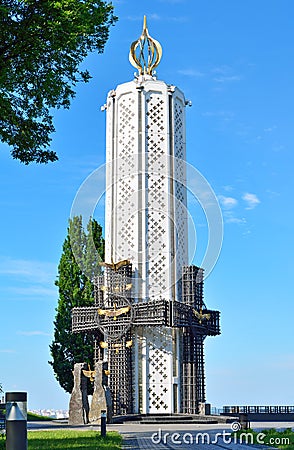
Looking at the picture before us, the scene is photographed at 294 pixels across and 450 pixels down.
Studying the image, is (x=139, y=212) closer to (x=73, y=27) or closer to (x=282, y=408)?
(x=282, y=408)

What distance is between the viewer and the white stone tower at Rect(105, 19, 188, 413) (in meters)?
28.4

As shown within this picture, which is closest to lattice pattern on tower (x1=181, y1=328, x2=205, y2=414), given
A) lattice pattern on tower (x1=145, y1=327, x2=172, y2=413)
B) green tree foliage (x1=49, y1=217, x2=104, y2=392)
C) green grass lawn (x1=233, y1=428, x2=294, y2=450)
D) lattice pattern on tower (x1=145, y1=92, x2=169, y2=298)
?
lattice pattern on tower (x1=145, y1=327, x2=172, y2=413)

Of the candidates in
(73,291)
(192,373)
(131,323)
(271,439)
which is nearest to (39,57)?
(271,439)

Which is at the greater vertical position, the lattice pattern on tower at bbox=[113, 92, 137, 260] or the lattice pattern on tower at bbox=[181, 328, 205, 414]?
the lattice pattern on tower at bbox=[113, 92, 137, 260]

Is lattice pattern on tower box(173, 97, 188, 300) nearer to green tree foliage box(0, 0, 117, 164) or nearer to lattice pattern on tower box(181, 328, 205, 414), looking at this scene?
lattice pattern on tower box(181, 328, 205, 414)

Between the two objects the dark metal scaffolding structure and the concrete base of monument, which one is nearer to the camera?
the concrete base of monument

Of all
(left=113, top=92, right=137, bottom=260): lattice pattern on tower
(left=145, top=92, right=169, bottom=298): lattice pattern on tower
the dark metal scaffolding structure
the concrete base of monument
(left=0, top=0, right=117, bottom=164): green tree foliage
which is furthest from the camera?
(left=113, top=92, right=137, bottom=260): lattice pattern on tower

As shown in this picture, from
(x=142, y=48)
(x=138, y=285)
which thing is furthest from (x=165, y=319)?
(x=142, y=48)

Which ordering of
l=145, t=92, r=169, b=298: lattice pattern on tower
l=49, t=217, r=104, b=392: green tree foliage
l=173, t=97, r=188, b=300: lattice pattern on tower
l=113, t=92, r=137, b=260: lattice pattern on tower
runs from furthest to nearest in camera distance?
l=49, t=217, r=104, b=392: green tree foliage < l=173, t=97, r=188, b=300: lattice pattern on tower < l=113, t=92, r=137, b=260: lattice pattern on tower < l=145, t=92, r=169, b=298: lattice pattern on tower

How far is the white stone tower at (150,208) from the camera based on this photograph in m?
28.4

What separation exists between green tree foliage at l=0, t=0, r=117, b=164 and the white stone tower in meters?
14.3

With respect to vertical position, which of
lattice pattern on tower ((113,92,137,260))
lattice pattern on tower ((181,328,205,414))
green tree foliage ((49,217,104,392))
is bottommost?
lattice pattern on tower ((181,328,205,414))

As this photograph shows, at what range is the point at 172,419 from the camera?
2631cm

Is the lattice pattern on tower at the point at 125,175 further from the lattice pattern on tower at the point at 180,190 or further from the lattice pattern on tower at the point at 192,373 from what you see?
the lattice pattern on tower at the point at 192,373
